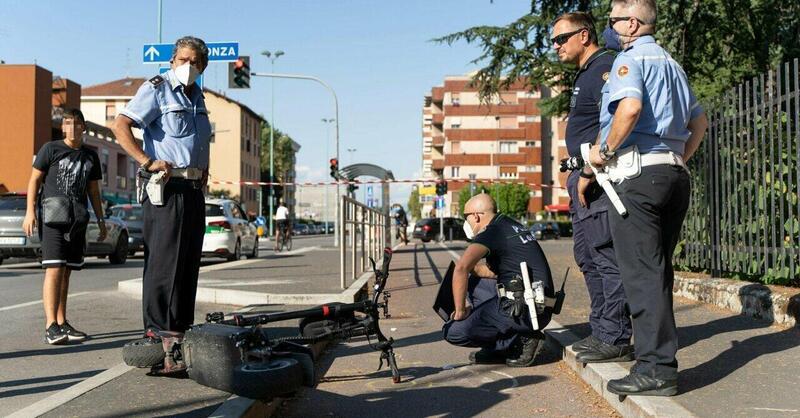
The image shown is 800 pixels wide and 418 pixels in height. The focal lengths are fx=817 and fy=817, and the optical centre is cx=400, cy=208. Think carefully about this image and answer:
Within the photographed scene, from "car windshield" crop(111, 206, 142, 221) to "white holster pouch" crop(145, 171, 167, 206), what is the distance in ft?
53.0

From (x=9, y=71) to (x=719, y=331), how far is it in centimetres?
4938

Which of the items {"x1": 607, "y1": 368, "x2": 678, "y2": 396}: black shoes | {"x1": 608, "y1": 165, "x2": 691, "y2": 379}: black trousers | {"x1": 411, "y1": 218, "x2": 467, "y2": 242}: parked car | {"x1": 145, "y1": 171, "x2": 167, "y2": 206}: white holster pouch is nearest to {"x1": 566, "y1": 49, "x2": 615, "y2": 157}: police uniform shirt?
{"x1": 608, "y1": 165, "x2": 691, "y2": 379}: black trousers

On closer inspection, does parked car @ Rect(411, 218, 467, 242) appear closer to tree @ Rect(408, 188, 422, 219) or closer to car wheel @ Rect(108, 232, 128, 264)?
car wheel @ Rect(108, 232, 128, 264)

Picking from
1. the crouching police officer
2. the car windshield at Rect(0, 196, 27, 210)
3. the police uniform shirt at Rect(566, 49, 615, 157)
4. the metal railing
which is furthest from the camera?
the car windshield at Rect(0, 196, 27, 210)

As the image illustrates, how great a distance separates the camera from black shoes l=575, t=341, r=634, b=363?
16.5 feet

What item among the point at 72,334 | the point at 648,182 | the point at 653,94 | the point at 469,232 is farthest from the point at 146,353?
the point at 653,94

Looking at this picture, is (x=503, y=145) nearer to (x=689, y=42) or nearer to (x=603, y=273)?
(x=689, y=42)

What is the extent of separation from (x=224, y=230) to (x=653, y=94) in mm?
15310

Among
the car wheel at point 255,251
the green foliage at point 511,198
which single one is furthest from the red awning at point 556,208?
the car wheel at point 255,251

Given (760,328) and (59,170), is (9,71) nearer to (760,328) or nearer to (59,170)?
(59,170)

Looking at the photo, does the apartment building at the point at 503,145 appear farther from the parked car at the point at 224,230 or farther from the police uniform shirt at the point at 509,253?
the police uniform shirt at the point at 509,253

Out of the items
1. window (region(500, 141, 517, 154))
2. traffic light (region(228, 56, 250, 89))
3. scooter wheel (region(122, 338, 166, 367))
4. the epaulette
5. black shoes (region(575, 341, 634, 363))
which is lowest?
black shoes (region(575, 341, 634, 363))

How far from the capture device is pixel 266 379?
11.6 feet

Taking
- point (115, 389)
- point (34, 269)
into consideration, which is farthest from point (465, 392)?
point (34, 269)
